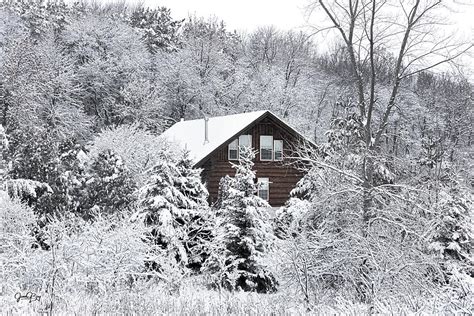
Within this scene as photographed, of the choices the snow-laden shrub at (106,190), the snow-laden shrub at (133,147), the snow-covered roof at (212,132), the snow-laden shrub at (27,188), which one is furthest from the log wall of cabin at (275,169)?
the snow-laden shrub at (27,188)

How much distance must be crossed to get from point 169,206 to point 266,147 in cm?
1735

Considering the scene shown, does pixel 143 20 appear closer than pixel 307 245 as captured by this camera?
No

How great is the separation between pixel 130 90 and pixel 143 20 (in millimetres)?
17731

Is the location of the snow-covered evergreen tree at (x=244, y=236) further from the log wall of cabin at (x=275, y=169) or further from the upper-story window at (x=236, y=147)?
the log wall of cabin at (x=275, y=169)

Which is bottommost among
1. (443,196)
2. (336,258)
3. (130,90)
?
(336,258)

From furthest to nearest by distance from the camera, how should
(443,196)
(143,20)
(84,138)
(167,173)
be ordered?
(143,20), (84,138), (167,173), (443,196)

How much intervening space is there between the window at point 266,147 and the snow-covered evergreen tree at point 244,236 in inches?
694

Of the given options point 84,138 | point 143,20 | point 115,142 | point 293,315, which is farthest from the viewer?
point 143,20

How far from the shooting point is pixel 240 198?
1855 cm

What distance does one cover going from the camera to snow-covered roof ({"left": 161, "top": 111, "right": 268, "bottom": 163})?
34.4m

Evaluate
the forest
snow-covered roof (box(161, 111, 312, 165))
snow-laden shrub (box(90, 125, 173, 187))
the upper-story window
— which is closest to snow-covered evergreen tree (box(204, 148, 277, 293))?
the forest

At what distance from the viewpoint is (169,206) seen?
20.1 meters

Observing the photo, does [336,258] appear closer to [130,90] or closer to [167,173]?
[167,173]

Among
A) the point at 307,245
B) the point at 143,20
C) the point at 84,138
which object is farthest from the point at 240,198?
the point at 143,20
